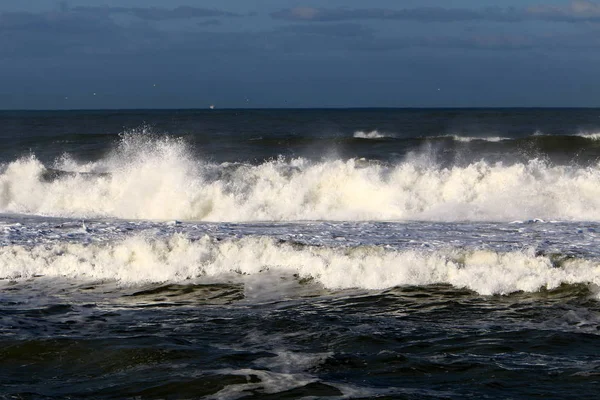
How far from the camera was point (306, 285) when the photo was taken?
11633 millimetres

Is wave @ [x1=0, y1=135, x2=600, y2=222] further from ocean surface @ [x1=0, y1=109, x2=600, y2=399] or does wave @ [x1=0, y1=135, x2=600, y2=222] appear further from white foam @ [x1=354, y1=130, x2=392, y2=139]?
white foam @ [x1=354, y1=130, x2=392, y2=139]

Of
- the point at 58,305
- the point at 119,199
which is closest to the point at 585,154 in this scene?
the point at 119,199

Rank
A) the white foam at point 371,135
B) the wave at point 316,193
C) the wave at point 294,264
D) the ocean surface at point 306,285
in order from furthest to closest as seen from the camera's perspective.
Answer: the white foam at point 371,135 → the wave at point 316,193 → the wave at point 294,264 → the ocean surface at point 306,285

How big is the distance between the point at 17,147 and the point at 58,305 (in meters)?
30.3

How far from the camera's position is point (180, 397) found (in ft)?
23.5

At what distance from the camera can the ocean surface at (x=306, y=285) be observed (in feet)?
25.1

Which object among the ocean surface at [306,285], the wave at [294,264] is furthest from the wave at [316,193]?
the wave at [294,264]

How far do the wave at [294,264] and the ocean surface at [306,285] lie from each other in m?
0.03

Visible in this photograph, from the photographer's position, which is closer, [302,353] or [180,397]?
[180,397]

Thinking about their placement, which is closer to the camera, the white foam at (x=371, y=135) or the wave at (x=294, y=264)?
the wave at (x=294, y=264)

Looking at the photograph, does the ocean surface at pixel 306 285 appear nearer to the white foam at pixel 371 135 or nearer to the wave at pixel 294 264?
the wave at pixel 294 264

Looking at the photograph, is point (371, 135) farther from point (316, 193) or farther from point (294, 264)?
point (294, 264)

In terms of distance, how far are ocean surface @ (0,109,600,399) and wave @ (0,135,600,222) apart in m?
0.06

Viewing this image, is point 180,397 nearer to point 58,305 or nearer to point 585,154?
point 58,305
